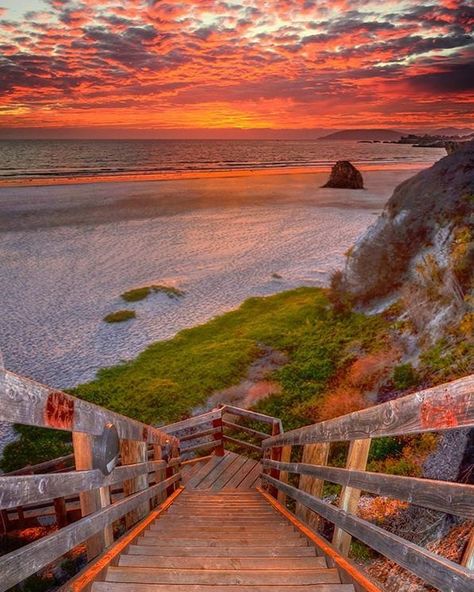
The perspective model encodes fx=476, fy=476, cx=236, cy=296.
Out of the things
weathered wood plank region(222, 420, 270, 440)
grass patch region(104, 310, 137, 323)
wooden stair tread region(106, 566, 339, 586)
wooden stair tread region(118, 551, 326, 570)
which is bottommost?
weathered wood plank region(222, 420, 270, 440)

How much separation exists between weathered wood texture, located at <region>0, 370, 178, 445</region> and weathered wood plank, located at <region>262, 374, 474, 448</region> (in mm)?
1534

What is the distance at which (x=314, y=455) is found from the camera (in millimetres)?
4367

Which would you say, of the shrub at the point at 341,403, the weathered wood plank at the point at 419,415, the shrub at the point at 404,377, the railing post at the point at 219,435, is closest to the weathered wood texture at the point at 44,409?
the weathered wood plank at the point at 419,415

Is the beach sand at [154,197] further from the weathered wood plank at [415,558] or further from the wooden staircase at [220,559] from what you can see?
the weathered wood plank at [415,558]

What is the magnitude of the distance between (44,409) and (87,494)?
3.48ft

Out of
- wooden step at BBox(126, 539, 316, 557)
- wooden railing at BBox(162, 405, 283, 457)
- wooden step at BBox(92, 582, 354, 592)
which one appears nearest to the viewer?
wooden step at BBox(92, 582, 354, 592)

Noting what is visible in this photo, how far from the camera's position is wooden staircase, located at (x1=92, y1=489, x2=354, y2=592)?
293 centimetres

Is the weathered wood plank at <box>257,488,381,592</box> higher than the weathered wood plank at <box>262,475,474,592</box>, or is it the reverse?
the weathered wood plank at <box>262,475,474,592</box>

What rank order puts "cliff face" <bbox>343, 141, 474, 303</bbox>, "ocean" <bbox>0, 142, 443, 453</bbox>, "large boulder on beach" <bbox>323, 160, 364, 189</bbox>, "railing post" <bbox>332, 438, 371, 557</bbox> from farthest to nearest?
"large boulder on beach" <bbox>323, 160, 364, 189</bbox>, "ocean" <bbox>0, 142, 443, 453</bbox>, "cliff face" <bbox>343, 141, 474, 303</bbox>, "railing post" <bbox>332, 438, 371, 557</bbox>

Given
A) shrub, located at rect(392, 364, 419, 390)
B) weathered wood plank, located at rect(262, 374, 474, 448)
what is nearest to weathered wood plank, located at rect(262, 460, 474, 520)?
weathered wood plank, located at rect(262, 374, 474, 448)

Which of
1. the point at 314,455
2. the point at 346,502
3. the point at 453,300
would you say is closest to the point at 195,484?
the point at 314,455

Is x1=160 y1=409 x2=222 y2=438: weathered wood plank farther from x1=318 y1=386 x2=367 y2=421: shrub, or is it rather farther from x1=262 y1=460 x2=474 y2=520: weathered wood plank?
x1=262 y1=460 x2=474 y2=520: weathered wood plank

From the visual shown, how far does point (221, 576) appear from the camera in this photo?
10.2 ft

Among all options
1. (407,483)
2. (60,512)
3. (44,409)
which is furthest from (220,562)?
(60,512)
